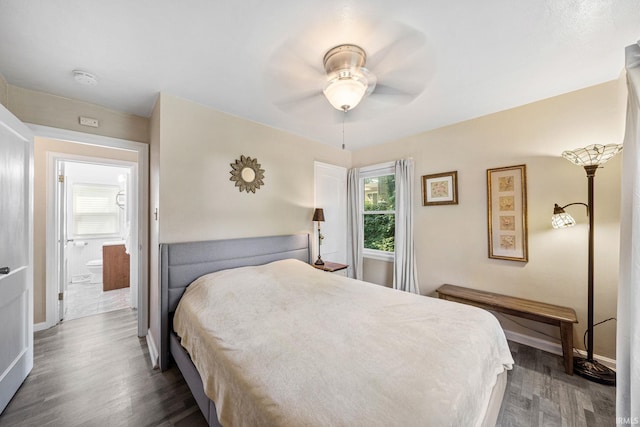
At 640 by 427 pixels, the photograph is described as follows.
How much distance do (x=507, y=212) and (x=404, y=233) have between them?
46.3 inches

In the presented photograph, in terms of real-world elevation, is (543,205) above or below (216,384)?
above

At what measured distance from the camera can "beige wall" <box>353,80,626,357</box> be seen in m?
2.04

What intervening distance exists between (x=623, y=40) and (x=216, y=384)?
327 cm

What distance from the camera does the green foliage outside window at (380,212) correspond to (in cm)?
369

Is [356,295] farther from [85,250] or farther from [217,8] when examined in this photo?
[85,250]

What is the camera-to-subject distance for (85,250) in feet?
16.3

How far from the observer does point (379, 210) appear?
12.6ft

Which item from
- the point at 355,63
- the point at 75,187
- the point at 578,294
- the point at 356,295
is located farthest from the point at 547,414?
the point at 75,187

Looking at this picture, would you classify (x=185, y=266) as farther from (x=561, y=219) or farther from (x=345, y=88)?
(x=561, y=219)

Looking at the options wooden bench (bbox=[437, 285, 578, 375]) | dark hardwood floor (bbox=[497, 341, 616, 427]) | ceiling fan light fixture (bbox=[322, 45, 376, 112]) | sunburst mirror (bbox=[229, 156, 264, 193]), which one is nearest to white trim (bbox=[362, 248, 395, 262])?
wooden bench (bbox=[437, 285, 578, 375])

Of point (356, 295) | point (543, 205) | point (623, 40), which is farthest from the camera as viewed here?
point (543, 205)

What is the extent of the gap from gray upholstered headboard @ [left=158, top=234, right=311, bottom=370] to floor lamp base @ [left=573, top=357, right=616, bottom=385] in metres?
2.96

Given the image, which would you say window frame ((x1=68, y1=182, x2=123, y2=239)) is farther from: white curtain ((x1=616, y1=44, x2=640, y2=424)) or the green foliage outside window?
white curtain ((x1=616, y1=44, x2=640, y2=424))

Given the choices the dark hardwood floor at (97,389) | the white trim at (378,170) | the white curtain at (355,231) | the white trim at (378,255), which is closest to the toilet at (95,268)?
the dark hardwood floor at (97,389)
